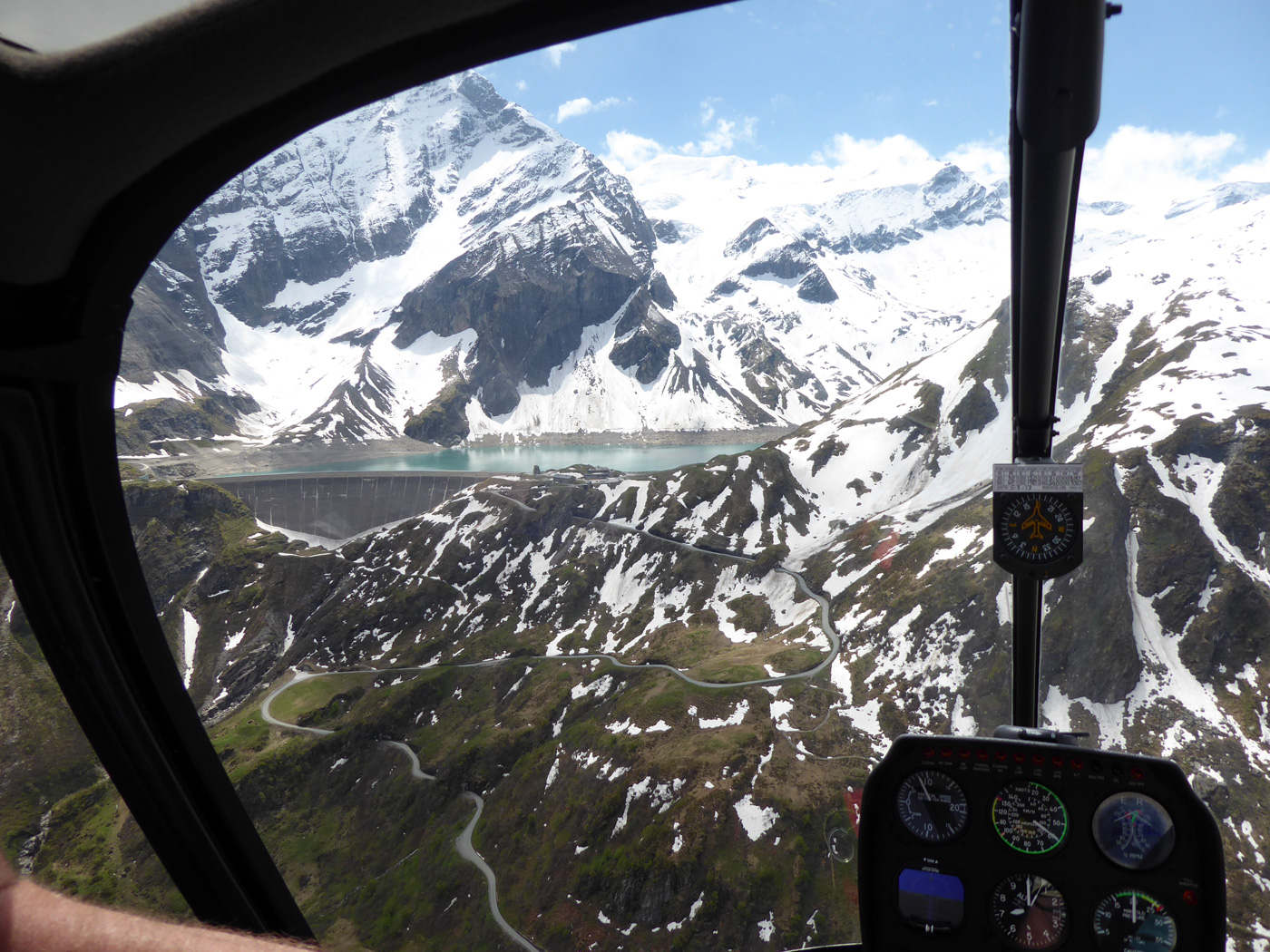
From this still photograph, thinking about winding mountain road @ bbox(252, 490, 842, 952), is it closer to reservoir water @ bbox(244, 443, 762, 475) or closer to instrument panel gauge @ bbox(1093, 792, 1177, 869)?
instrument panel gauge @ bbox(1093, 792, 1177, 869)

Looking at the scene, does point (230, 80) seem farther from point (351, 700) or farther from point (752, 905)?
point (351, 700)

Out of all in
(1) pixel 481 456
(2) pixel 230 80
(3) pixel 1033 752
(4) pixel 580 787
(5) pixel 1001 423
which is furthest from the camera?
(1) pixel 481 456

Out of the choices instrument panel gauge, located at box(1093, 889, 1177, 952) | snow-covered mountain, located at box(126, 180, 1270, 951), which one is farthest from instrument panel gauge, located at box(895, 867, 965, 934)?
snow-covered mountain, located at box(126, 180, 1270, 951)

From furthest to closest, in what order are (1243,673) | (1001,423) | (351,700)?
(351,700) → (1243,673) → (1001,423)

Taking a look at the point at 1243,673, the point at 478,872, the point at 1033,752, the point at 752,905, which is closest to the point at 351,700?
the point at 478,872

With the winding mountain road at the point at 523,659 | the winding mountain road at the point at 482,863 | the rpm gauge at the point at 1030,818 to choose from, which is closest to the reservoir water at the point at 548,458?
the winding mountain road at the point at 523,659
